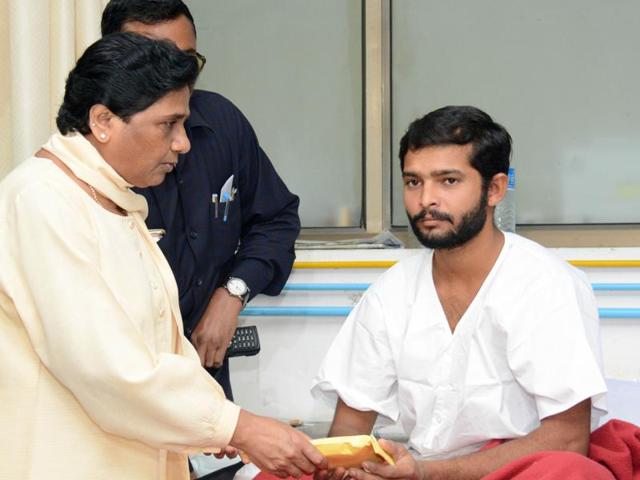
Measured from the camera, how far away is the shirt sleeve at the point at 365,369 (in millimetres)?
2135

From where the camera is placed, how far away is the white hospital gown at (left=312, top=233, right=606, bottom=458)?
1.91 meters

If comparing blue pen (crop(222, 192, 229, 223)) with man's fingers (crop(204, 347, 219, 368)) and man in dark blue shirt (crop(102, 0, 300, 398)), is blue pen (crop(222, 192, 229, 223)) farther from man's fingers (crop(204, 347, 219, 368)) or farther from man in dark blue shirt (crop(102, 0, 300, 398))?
man's fingers (crop(204, 347, 219, 368))

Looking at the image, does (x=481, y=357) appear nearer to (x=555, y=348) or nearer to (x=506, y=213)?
(x=555, y=348)

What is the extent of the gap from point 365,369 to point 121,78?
96 centimetres

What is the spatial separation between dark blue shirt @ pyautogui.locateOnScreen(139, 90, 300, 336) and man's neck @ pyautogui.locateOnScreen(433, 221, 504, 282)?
54 cm

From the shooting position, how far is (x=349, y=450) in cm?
183

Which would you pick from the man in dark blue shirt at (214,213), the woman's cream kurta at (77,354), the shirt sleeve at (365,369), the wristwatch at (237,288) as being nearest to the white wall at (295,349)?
the man in dark blue shirt at (214,213)

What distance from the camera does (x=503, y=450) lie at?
6.20ft

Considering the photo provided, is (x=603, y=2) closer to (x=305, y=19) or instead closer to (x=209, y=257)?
(x=305, y=19)

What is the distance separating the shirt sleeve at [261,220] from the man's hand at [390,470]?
64cm

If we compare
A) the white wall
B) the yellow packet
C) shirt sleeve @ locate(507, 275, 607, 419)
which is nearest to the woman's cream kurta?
the yellow packet

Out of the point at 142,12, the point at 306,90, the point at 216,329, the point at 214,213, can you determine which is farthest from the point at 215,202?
the point at 306,90

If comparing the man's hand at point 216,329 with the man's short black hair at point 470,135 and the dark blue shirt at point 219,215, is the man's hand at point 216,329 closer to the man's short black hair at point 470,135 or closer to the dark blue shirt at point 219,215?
the dark blue shirt at point 219,215

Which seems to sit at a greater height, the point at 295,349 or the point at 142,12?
the point at 142,12
